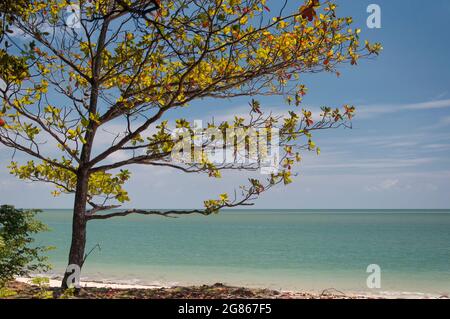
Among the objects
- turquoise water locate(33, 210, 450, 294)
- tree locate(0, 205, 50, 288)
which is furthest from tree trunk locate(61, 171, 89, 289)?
turquoise water locate(33, 210, 450, 294)

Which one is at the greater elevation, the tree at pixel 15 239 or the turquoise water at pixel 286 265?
the tree at pixel 15 239

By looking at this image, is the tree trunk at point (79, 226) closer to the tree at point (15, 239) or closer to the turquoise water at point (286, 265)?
the tree at point (15, 239)

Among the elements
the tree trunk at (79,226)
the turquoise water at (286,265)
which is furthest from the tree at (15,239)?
the turquoise water at (286,265)

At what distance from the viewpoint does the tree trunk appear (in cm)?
830

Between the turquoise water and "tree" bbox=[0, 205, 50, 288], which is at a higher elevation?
"tree" bbox=[0, 205, 50, 288]

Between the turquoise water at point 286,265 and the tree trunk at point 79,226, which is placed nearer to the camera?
the tree trunk at point 79,226

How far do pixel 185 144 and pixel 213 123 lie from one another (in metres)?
0.61

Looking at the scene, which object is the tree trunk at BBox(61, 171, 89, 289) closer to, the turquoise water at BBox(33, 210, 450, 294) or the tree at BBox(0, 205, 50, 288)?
the tree at BBox(0, 205, 50, 288)

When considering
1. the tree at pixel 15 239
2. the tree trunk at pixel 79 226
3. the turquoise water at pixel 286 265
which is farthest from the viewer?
the turquoise water at pixel 286 265

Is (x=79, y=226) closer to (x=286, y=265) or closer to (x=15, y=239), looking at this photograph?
(x=15, y=239)

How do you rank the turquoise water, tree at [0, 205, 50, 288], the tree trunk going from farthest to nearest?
the turquoise water → tree at [0, 205, 50, 288] → the tree trunk

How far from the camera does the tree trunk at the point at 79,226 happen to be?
8297 mm

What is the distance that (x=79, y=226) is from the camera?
833cm
